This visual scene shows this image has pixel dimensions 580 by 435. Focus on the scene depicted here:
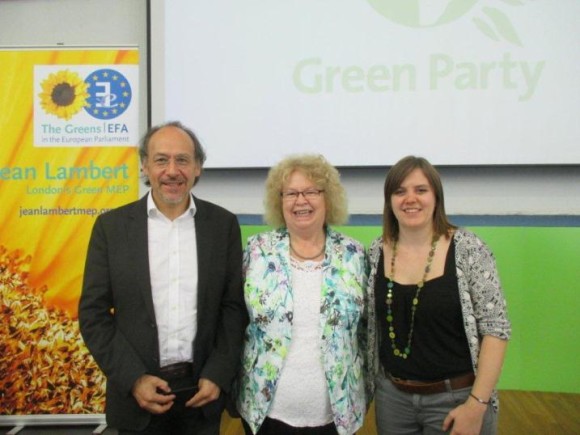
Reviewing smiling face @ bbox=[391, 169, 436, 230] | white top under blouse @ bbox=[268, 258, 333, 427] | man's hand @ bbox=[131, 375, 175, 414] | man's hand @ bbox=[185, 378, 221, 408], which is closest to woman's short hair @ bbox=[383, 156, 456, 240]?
smiling face @ bbox=[391, 169, 436, 230]

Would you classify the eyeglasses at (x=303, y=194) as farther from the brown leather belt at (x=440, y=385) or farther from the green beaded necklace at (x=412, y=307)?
the brown leather belt at (x=440, y=385)

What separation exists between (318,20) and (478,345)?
242cm

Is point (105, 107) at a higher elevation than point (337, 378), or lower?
higher

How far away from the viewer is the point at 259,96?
125 inches

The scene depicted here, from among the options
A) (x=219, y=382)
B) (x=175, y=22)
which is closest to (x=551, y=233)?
(x=219, y=382)

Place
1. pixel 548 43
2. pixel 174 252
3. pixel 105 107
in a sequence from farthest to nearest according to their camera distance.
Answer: pixel 548 43 → pixel 105 107 → pixel 174 252

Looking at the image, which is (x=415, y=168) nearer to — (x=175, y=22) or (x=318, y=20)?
(x=318, y=20)

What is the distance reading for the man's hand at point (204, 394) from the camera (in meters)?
1.52

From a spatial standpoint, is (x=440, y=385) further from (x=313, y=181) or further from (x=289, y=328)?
(x=313, y=181)

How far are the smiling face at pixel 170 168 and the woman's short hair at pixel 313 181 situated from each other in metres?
0.31

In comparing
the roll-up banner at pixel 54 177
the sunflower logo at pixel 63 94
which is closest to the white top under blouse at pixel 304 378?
the roll-up banner at pixel 54 177

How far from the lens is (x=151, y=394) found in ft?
4.81

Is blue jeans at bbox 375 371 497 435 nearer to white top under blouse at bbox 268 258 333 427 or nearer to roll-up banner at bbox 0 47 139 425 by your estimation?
white top under blouse at bbox 268 258 333 427

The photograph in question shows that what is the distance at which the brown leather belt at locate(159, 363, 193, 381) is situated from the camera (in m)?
1.52
